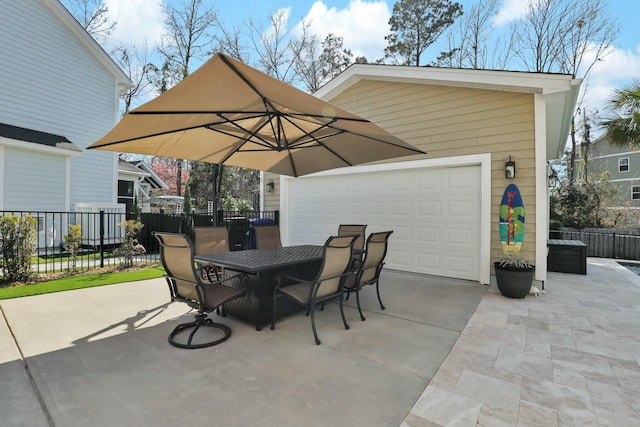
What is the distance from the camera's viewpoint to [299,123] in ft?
12.9

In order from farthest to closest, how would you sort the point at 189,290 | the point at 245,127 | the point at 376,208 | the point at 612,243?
the point at 612,243
the point at 376,208
the point at 245,127
the point at 189,290

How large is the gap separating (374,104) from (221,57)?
5.31 metres

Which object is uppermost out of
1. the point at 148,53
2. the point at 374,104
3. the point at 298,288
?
the point at 148,53

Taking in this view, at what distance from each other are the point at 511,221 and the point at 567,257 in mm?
2689

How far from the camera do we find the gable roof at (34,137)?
299 inches

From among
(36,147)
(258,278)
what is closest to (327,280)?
(258,278)

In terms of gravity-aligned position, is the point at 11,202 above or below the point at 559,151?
below

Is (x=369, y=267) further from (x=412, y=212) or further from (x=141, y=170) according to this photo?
(x=141, y=170)

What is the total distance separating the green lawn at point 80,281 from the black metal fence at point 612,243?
12011 millimetres

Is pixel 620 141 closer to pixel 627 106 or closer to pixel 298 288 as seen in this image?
pixel 627 106

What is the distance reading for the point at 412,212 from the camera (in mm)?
6395

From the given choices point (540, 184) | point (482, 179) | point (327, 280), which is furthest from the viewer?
point (482, 179)

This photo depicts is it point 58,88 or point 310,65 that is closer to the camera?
point 58,88

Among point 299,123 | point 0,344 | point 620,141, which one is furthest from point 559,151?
point 0,344
